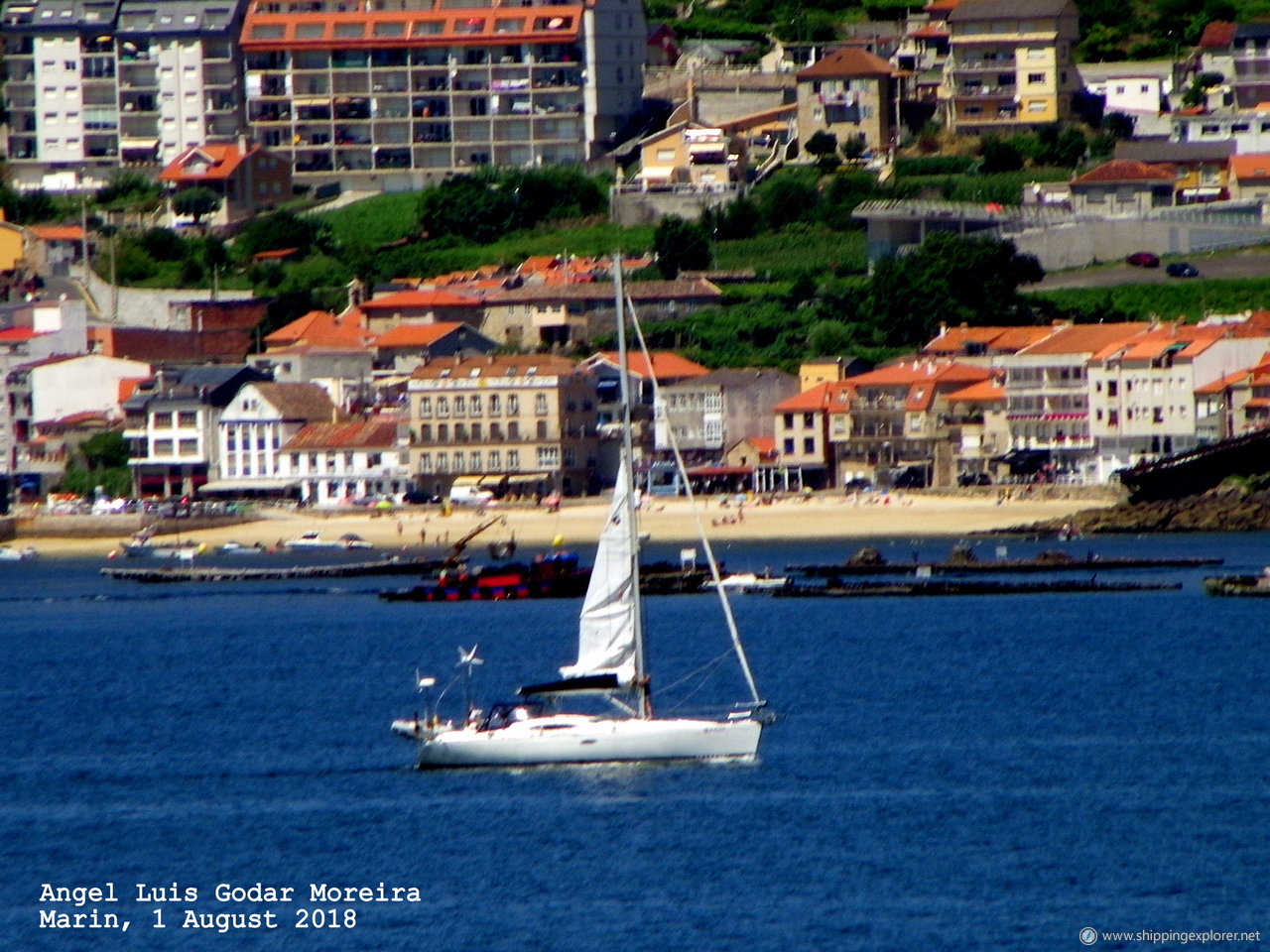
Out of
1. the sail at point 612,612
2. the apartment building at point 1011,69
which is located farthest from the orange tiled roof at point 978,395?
the sail at point 612,612

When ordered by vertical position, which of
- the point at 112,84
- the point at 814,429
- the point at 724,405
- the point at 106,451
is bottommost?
the point at 106,451

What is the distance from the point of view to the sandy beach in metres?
82.1

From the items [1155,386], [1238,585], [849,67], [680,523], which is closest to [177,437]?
[680,523]

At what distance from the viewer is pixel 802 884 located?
30578 mm

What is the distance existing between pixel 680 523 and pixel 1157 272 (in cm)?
2647

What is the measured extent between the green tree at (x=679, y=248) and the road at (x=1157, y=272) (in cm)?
1199

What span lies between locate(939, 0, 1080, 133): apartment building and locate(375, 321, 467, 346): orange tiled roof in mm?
24803

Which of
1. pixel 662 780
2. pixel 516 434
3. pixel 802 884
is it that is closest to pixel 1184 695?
pixel 662 780

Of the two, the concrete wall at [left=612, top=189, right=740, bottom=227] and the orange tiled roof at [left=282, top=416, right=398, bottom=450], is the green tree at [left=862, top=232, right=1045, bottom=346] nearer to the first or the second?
the concrete wall at [left=612, top=189, right=740, bottom=227]

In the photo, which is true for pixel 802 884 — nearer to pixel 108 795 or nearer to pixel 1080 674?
pixel 108 795

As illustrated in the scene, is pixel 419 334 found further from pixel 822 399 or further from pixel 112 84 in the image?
pixel 112 84

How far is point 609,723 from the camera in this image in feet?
118

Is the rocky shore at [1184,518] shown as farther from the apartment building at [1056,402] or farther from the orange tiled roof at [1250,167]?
the orange tiled roof at [1250,167]

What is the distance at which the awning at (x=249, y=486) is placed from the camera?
96.5 metres
